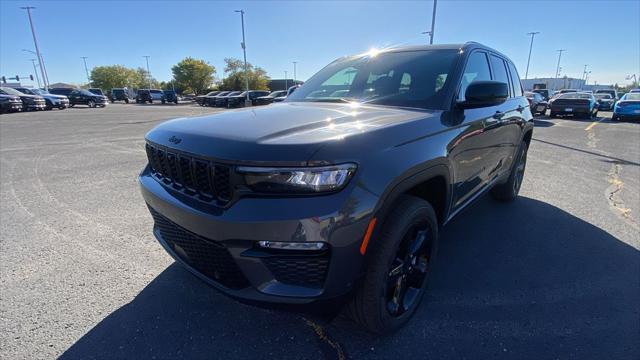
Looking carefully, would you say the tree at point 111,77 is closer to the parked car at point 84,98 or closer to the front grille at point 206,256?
the parked car at point 84,98

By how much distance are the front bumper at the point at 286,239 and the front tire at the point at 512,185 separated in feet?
11.2

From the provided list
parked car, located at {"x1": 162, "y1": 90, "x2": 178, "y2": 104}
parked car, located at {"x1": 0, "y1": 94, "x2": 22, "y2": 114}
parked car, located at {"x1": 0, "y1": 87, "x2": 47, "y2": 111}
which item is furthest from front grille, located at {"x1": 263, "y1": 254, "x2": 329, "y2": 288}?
parked car, located at {"x1": 162, "y1": 90, "x2": 178, "y2": 104}

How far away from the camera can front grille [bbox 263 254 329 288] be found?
1.59 meters

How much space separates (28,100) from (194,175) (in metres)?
28.8

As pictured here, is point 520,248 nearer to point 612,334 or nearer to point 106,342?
point 612,334

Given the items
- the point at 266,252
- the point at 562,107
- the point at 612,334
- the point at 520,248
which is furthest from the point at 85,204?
the point at 562,107

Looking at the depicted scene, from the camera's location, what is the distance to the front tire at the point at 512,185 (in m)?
4.39

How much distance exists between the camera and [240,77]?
65.9 meters

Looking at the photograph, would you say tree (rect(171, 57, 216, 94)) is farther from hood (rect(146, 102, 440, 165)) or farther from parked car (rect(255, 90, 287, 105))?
hood (rect(146, 102, 440, 165))

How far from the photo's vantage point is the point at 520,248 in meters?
3.33

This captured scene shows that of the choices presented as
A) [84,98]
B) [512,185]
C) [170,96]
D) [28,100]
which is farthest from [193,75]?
[512,185]

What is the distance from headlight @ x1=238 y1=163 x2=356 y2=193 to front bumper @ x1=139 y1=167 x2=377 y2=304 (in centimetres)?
5

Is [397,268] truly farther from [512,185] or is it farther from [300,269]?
[512,185]

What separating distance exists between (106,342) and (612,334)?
10.4 feet
